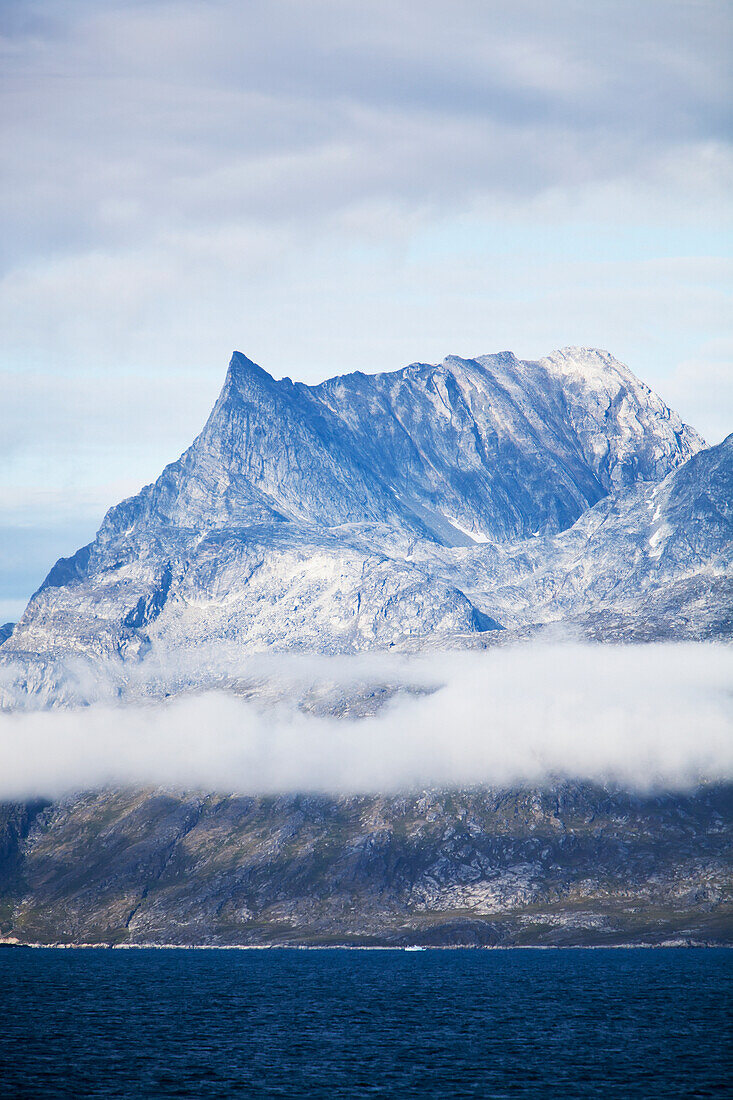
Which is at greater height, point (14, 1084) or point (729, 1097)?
point (14, 1084)

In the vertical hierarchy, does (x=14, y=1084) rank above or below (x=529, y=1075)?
above

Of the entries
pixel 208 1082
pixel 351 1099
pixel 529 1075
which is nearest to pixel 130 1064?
pixel 208 1082

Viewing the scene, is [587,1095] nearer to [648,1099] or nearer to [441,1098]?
[648,1099]

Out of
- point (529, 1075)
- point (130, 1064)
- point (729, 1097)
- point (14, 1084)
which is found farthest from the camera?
point (130, 1064)

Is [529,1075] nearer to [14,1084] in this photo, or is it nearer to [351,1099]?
[351,1099]

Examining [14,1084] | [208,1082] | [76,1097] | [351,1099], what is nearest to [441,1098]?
[351,1099]

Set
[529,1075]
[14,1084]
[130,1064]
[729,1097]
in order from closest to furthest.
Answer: [729,1097], [14,1084], [529,1075], [130,1064]

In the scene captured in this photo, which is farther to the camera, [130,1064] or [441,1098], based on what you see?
[130,1064]
